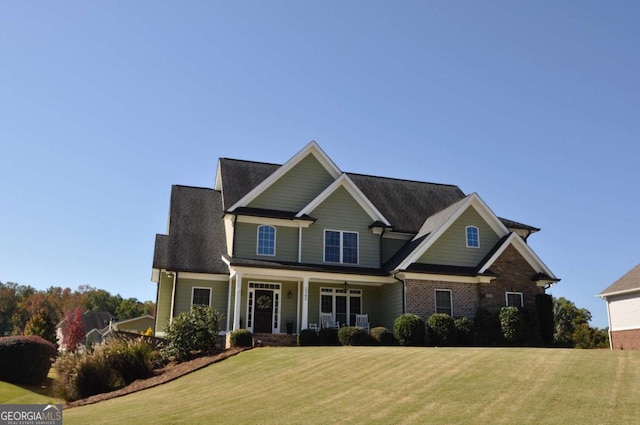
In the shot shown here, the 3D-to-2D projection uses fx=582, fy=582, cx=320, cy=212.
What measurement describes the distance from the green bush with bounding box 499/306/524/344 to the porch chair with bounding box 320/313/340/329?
748cm

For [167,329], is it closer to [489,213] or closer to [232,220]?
[232,220]

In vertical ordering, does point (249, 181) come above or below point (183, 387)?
above

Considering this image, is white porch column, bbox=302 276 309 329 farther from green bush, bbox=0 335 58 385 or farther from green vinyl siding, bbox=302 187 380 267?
green bush, bbox=0 335 58 385

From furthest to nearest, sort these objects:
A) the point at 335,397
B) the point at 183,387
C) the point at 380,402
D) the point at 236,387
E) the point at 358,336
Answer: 1. the point at 358,336
2. the point at 183,387
3. the point at 236,387
4. the point at 335,397
5. the point at 380,402

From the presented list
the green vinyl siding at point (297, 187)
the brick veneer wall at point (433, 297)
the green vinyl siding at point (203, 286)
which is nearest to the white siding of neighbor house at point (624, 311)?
the brick veneer wall at point (433, 297)

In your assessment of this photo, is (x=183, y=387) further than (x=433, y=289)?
No

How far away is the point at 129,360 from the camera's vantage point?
2000 centimetres

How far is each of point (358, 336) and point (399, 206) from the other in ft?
35.9

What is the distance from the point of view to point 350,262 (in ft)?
94.5

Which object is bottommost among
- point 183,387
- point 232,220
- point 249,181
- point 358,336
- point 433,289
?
point 183,387

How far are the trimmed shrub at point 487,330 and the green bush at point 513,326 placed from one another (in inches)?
10.6

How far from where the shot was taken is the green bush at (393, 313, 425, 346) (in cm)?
2439

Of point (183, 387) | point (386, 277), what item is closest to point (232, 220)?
point (386, 277)

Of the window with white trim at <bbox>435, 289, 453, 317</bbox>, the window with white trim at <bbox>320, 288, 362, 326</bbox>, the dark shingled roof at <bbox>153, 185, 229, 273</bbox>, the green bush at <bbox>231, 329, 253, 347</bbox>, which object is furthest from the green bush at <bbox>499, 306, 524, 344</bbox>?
the dark shingled roof at <bbox>153, 185, 229, 273</bbox>
